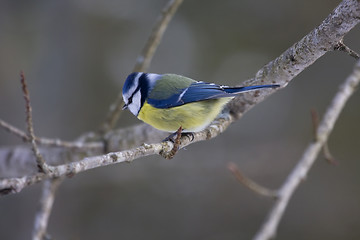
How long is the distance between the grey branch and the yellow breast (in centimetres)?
5

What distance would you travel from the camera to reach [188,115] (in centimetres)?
158

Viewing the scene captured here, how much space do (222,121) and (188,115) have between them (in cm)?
14

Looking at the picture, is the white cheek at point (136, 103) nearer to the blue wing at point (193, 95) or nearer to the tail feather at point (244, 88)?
the blue wing at point (193, 95)

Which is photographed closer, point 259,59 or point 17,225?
point 17,225

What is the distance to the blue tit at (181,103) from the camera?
1571 mm

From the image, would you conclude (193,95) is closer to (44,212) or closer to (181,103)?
(181,103)

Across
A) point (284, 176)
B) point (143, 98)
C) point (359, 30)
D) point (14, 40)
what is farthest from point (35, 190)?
point (359, 30)

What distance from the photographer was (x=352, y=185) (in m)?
2.89

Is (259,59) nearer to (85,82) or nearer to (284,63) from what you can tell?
(85,82)

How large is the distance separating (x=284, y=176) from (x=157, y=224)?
3.66ft

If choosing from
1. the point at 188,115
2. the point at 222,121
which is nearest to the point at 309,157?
the point at 222,121

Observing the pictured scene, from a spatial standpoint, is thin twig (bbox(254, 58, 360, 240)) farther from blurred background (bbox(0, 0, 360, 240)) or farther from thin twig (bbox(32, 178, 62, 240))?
blurred background (bbox(0, 0, 360, 240))

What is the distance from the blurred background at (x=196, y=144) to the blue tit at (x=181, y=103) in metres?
1.51

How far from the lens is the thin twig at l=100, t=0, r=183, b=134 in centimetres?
170
